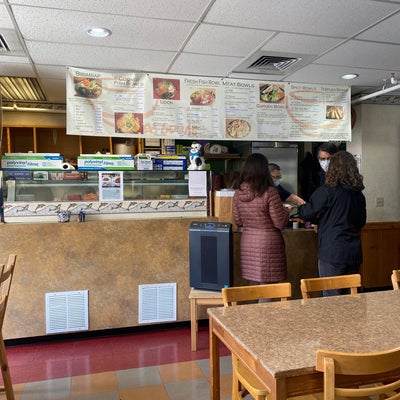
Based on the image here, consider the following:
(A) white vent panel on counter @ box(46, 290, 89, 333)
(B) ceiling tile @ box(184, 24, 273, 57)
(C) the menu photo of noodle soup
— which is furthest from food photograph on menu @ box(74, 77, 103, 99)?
(A) white vent panel on counter @ box(46, 290, 89, 333)

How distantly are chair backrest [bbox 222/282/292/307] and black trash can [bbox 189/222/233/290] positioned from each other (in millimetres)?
961

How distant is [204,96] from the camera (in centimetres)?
375

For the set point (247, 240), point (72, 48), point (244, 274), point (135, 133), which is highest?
point (72, 48)

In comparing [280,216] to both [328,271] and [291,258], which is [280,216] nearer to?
[328,271]

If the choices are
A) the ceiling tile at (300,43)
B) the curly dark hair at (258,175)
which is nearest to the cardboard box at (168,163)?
the curly dark hair at (258,175)

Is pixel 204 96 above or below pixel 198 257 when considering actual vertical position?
above

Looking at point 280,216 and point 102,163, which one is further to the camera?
point 102,163

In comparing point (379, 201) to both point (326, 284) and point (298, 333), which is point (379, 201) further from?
point (298, 333)

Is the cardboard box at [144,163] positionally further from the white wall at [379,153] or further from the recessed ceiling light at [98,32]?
the white wall at [379,153]

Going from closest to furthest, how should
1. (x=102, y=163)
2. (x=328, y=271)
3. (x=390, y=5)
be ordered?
1. (x=390, y=5)
2. (x=328, y=271)
3. (x=102, y=163)

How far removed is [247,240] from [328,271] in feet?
2.22

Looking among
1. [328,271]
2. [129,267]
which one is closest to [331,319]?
[328,271]

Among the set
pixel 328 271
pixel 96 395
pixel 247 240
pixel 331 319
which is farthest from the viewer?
pixel 247 240

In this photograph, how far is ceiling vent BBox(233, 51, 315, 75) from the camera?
325 cm
